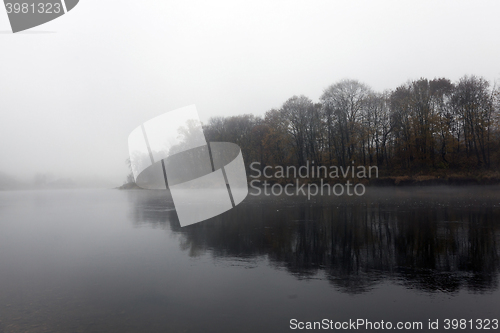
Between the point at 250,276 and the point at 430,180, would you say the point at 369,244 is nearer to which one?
the point at 250,276

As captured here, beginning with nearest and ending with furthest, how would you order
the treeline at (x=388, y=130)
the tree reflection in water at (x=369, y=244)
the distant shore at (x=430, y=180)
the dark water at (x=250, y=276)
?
the dark water at (x=250, y=276) → the tree reflection in water at (x=369, y=244) → the distant shore at (x=430, y=180) → the treeline at (x=388, y=130)

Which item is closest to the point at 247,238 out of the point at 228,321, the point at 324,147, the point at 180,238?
the point at 180,238

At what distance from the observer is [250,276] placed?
8.16 meters

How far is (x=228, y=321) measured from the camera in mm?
5711

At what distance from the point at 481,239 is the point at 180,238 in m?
11.1

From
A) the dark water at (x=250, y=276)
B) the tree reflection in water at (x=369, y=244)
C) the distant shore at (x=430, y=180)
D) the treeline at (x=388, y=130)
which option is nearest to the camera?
the dark water at (x=250, y=276)

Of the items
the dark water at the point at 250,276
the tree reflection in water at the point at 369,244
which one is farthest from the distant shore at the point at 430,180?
the dark water at the point at 250,276

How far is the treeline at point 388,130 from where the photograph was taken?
44.9 metres

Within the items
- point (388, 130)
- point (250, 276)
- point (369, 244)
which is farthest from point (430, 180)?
point (250, 276)

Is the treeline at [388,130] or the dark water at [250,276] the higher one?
the treeline at [388,130]

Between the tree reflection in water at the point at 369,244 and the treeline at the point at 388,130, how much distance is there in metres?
31.0

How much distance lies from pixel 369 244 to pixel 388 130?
1776 inches

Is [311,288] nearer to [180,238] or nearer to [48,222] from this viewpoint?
[180,238]

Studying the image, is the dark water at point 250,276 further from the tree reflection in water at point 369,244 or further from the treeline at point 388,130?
the treeline at point 388,130
